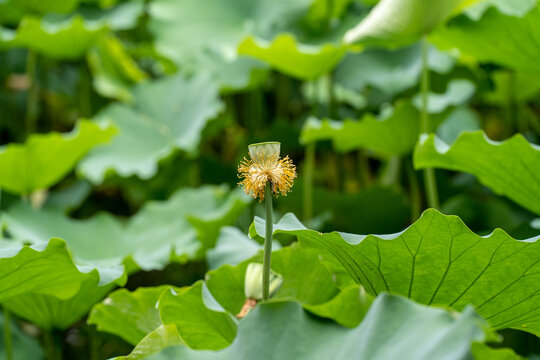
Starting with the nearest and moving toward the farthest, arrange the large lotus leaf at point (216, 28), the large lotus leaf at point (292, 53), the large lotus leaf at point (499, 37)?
the large lotus leaf at point (499, 37) → the large lotus leaf at point (292, 53) → the large lotus leaf at point (216, 28)

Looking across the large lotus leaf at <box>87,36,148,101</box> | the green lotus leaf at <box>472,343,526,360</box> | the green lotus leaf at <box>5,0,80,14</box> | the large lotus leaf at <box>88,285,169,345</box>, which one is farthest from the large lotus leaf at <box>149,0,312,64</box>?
the green lotus leaf at <box>472,343,526,360</box>

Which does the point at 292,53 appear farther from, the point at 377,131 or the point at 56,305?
the point at 56,305

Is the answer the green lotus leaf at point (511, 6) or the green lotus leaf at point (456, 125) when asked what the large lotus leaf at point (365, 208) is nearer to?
the green lotus leaf at point (456, 125)

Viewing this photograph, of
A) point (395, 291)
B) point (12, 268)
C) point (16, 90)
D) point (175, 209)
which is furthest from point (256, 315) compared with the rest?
point (16, 90)

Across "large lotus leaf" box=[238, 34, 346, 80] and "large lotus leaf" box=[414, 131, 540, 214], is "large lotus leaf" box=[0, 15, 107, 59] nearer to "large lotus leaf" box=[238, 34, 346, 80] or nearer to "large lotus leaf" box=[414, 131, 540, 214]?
"large lotus leaf" box=[238, 34, 346, 80]

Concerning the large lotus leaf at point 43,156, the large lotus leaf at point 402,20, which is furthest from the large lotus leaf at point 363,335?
the large lotus leaf at point 43,156
